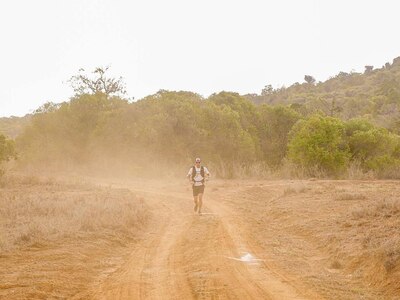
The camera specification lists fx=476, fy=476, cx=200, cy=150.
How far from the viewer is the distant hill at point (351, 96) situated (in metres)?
57.2

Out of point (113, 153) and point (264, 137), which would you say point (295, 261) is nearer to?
point (113, 153)

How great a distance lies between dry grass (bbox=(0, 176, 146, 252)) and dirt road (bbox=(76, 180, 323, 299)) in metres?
0.96

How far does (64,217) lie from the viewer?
13.9m

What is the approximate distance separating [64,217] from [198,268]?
19.8 feet

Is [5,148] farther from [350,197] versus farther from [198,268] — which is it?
[198,268]

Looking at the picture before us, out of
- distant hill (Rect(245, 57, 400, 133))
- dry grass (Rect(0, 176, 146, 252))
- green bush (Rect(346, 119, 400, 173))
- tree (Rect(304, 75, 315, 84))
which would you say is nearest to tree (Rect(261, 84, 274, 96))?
distant hill (Rect(245, 57, 400, 133))

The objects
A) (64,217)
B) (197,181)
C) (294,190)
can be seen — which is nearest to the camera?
(64,217)

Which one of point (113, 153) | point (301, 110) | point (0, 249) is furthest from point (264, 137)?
point (0, 249)

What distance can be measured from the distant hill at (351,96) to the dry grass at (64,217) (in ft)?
109

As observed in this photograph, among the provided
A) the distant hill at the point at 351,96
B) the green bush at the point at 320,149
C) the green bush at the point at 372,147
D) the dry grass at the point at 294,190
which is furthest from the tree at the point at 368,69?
the dry grass at the point at 294,190

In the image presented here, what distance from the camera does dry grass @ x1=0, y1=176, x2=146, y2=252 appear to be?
452 inches

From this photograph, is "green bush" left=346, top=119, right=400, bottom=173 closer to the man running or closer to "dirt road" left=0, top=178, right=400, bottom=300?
"dirt road" left=0, top=178, right=400, bottom=300

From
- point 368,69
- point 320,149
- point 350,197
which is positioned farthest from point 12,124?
point 350,197

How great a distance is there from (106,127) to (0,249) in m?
28.4
